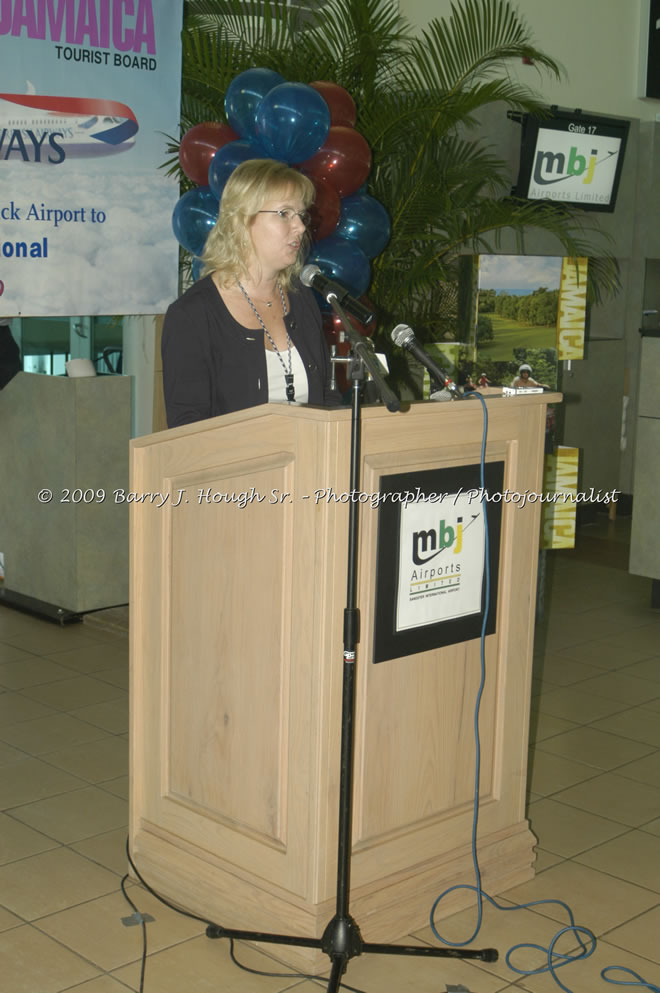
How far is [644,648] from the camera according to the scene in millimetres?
4949

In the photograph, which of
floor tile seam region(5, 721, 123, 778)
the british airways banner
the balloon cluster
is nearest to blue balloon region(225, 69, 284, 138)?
the balloon cluster

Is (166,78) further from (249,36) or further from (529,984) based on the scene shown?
(529,984)

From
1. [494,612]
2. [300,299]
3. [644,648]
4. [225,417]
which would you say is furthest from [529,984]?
[644,648]

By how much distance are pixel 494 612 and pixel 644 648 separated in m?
2.56

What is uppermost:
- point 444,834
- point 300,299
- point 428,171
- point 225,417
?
point 428,171

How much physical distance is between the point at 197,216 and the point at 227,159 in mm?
272

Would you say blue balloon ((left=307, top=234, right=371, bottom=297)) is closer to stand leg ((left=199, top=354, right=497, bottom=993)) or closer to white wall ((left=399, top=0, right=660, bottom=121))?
stand leg ((left=199, top=354, right=497, bottom=993))

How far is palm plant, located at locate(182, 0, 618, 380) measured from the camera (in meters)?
4.69

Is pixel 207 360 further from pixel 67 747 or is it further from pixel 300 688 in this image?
pixel 67 747

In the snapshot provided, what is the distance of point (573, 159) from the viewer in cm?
716

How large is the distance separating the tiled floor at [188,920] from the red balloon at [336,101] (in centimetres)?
233

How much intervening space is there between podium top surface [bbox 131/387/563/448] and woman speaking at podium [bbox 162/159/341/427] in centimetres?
17

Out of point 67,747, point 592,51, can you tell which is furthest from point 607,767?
point 592,51

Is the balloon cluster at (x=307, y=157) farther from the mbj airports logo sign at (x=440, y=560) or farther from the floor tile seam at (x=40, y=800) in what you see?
the floor tile seam at (x=40, y=800)
